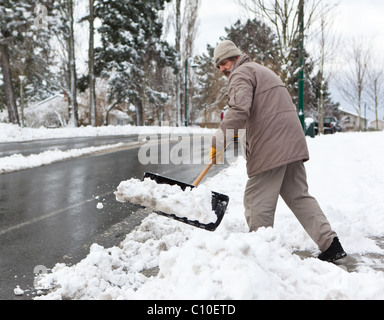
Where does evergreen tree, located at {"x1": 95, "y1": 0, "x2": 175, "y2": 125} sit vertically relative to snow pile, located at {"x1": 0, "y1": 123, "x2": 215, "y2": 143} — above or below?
above

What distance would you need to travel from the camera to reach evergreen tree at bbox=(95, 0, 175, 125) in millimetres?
31234

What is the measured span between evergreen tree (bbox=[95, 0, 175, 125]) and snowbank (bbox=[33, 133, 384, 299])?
2882 cm

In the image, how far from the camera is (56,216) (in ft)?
16.2

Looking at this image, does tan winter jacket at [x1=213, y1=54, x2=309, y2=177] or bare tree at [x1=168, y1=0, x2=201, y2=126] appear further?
bare tree at [x1=168, y1=0, x2=201, y2=126]

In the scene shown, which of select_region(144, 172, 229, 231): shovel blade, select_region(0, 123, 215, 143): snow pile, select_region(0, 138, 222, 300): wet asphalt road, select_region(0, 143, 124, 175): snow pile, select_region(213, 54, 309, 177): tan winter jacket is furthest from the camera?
select_region(0, 123, 215, 143): snow pile

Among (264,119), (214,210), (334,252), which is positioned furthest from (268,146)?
(334,252)

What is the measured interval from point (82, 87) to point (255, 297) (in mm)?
31884

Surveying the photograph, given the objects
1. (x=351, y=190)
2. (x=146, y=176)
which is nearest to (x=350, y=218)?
(x=351, y=190)

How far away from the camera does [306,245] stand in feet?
12.0

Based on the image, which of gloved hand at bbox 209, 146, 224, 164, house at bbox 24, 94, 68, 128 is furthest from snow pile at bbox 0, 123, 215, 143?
house at bbox 24, 94, 68, 128

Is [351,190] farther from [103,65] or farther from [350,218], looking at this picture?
[103,65]

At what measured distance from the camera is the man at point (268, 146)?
3148 millimetres

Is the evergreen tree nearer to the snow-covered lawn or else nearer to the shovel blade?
the snow-covered lawn

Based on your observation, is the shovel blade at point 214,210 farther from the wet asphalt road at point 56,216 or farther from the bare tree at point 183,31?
the bare tree at point 183,31
